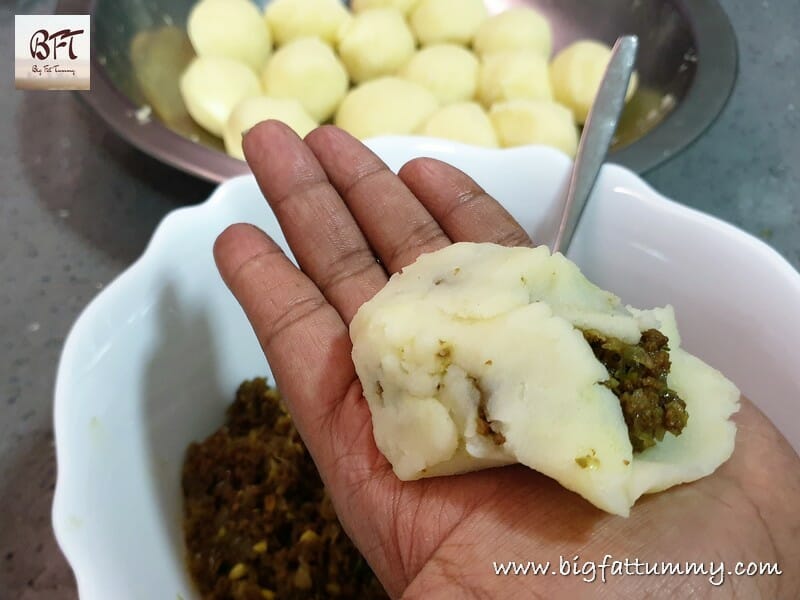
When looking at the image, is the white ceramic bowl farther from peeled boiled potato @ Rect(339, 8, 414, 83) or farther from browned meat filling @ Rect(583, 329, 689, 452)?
peeled boiled potato @ Rect(339, 8, 414, 83)

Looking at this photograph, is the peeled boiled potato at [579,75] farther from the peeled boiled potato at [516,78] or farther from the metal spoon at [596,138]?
the metal spoon at [596,138]

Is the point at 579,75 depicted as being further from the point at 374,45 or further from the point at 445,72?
the point at 374,45

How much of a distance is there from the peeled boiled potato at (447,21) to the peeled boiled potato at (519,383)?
113 cm

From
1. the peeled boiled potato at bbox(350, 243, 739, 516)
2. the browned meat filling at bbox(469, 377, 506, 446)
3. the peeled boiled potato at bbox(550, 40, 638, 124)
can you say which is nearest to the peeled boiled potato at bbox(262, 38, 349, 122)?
the peeled boiled potato at bbox(550, 40, 638, 124)

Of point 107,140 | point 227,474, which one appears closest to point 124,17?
point 107,140

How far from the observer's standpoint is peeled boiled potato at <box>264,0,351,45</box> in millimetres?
1636

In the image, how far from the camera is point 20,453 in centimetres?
110

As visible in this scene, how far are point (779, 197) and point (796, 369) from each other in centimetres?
85

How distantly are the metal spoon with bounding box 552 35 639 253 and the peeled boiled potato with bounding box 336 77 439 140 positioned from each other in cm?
47

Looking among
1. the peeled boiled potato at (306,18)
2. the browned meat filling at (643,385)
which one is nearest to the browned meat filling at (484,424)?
the browned meat filling at (643,385)

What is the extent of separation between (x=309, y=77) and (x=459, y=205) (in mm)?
679

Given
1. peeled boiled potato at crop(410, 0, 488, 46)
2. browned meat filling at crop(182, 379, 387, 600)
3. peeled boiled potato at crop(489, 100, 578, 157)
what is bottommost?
browned meat filling at crop(182, 379, 387, 600)

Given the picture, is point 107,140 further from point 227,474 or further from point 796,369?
point 796,369

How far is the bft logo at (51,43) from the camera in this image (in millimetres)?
1410
